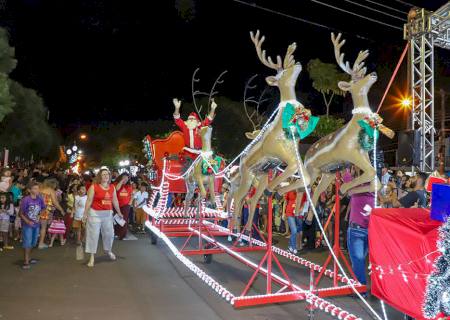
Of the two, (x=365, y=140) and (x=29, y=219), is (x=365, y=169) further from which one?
(x=29, y=219)

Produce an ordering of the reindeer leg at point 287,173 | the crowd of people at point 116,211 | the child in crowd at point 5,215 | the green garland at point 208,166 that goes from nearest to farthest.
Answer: the reindeer leg at point 287,173 → the crowd of people at point 116,211 → the green garland at point 208,166 → the child in crowd at point 5,215

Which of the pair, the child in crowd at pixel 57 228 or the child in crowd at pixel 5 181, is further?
the child in crowd at pixel 5 181

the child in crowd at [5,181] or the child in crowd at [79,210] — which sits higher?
the child in crowd at [5,181]

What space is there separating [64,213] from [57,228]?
486 mm

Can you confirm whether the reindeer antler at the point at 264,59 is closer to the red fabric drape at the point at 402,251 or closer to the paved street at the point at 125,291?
the red fabric drape at the point at 402,251

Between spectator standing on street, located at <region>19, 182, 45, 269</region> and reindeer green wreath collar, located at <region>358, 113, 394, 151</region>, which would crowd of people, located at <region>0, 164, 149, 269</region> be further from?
reindeer green wreath collar, located at <region>358, 113, 394, 151</region>

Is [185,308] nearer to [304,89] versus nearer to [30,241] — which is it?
[30,241]

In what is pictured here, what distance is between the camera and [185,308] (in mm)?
5660

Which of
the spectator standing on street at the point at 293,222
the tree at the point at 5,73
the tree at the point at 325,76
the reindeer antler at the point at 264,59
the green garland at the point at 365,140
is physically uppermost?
the tree at the point at 325,76

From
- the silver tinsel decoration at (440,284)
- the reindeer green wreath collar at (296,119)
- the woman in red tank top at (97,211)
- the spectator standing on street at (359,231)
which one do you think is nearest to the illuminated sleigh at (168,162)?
the woman in red tank top at (97,211)

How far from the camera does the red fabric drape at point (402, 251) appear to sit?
351 cm

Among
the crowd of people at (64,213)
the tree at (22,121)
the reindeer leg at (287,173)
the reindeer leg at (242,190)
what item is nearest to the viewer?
the reindeer leg at (287,173)

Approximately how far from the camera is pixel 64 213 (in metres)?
10.8

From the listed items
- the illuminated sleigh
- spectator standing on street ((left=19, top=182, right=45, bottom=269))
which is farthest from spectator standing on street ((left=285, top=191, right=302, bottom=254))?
spectator standing on street ((left=19, top=182, right=45, bottom=269))
